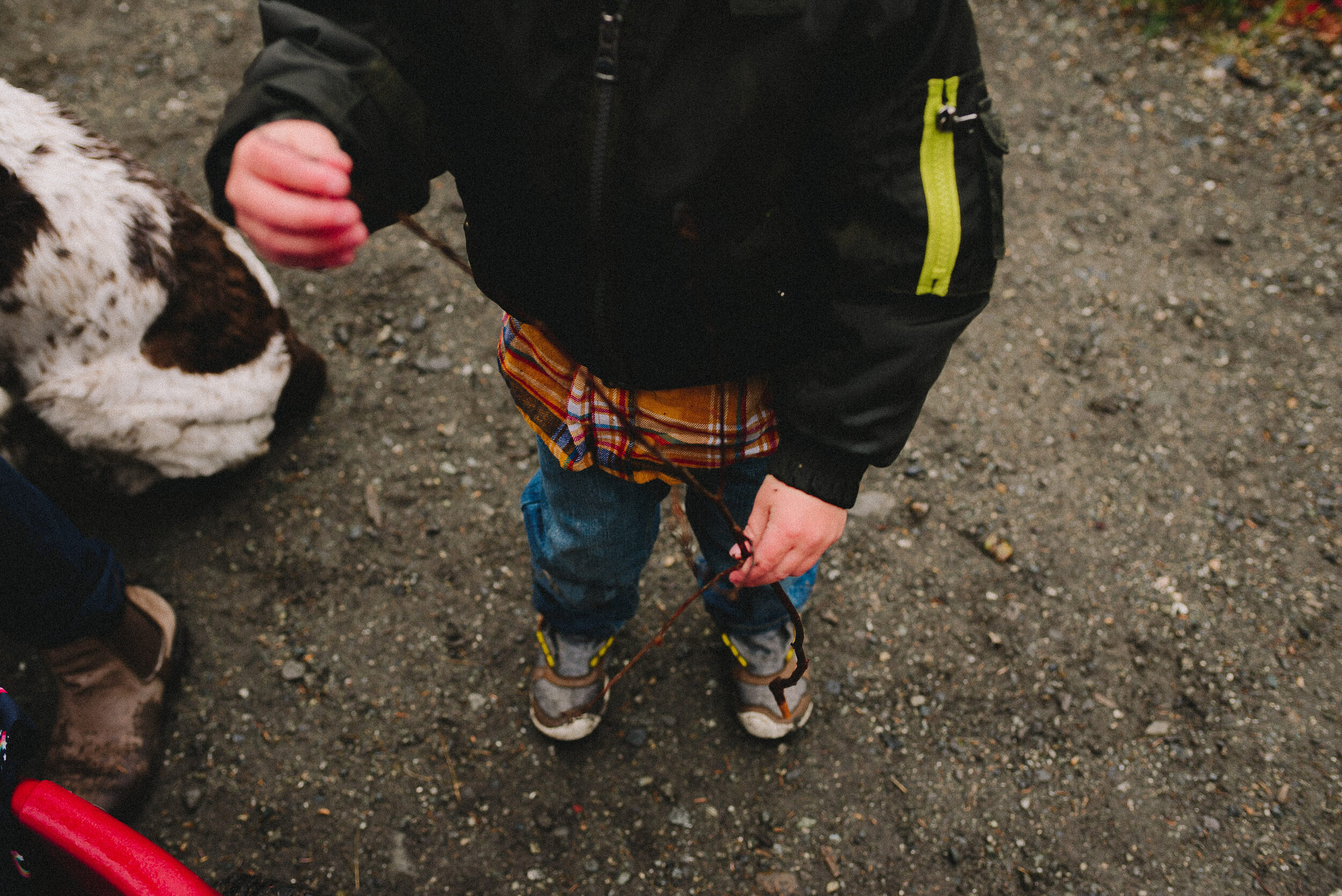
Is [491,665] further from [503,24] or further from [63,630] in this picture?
[503,24]

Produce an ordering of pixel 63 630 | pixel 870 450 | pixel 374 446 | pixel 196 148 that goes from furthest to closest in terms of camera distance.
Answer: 1. pixel 196 148
2. pixel 374 446
3. pixel 63 630
4. pixel 870 450

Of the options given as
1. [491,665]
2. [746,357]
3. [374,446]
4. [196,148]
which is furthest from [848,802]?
[196,148]

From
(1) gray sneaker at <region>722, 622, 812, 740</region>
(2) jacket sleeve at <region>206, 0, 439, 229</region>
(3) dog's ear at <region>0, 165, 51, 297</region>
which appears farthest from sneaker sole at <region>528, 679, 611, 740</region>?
(3) dog's ear at <region>0, 165, 51, 297</region>

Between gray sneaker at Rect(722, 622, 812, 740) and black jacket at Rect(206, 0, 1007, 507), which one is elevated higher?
black jacket at Rect(206, 0, 1007, 507)

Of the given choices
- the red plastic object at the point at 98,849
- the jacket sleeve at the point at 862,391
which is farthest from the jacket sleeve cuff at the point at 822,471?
the red plastic object at the point at 98,849

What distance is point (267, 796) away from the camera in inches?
75.1

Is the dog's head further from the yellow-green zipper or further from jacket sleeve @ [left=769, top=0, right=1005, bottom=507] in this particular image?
the yellow-green zipper

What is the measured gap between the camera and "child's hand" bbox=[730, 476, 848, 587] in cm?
118

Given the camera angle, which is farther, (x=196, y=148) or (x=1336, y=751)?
(x=196, y=148)

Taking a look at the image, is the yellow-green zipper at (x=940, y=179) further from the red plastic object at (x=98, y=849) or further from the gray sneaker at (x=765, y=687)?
the red plastic object at (x=98, y=849)

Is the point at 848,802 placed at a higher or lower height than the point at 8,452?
lower

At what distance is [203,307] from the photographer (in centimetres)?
198

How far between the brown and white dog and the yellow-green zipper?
180cm

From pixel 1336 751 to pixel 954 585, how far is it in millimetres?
1017
